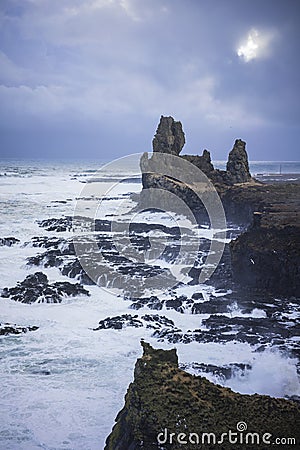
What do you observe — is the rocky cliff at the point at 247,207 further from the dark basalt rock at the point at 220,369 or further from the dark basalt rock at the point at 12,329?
the dark basalt rock at the point at 12,329

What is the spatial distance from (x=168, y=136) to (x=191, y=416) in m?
35.5

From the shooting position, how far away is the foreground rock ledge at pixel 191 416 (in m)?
6.09

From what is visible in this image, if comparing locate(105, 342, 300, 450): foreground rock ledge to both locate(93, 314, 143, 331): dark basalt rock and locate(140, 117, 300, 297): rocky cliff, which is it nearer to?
locate(93, 314, 143, 331): dark basalt rock

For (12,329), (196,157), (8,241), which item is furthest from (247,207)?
(12,329)

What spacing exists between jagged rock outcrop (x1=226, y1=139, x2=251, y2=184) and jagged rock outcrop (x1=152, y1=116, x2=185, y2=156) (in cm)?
522

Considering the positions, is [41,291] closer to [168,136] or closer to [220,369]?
[220,369]

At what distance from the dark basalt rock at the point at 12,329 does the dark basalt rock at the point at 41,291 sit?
2.14 meters

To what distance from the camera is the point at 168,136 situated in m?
40.2

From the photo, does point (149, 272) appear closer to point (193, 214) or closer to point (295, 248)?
point (295, 248)

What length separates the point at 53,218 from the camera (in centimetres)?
3262

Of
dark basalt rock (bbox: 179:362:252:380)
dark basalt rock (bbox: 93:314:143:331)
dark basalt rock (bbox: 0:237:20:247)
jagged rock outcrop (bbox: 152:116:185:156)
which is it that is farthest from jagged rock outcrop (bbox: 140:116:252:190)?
dark basalt rock (bbox: 179:362:252:380)

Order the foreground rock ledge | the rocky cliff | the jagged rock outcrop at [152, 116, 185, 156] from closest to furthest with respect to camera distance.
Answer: the foreground rock ledge, the rocky cliff, the jagged rock outcrop at [152, 116, 185, 156]

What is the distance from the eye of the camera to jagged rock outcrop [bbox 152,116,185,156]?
132 ft

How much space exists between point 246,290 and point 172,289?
2899 mm
